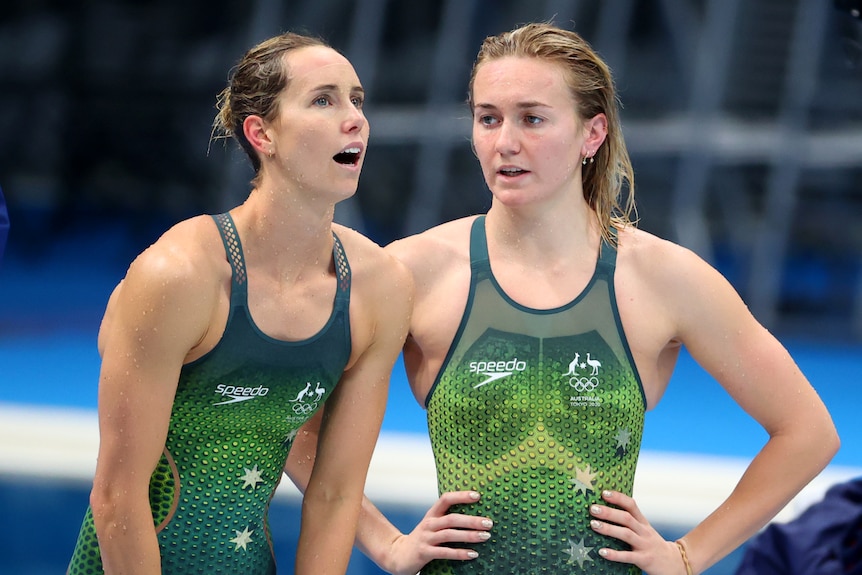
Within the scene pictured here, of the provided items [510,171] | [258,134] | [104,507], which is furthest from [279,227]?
[104,507]

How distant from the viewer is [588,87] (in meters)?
2.21

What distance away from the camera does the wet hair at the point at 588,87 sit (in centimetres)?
218

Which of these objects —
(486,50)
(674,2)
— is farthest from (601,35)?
(486,50)

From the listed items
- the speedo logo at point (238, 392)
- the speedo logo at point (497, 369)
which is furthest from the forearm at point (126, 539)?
the speedo logo at point (497, 369)

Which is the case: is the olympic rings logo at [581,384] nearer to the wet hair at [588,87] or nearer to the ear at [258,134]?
the wet hair at [588,87]

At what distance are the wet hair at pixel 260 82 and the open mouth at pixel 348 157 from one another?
0.14 m

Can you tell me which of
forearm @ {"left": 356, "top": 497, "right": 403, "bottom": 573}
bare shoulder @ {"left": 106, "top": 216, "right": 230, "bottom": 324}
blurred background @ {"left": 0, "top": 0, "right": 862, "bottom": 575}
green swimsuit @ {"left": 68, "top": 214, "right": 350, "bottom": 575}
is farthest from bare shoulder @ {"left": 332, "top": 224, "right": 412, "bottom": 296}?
blurred background @ {"left": 0, "top": 0, "right": 862, "bottom": 575}

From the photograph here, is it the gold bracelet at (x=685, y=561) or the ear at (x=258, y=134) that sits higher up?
the ear at (x=258, y=134)

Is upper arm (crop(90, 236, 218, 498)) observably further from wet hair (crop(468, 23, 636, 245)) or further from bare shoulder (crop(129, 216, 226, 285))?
wet hair (crop(468, 23, 636, 245))

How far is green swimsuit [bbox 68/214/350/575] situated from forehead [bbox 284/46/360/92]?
0.88 feet

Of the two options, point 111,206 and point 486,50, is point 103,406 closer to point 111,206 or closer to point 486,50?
point 486,50

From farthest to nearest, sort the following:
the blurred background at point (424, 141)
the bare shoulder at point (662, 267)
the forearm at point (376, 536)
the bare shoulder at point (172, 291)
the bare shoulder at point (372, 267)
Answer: the blurred background at point (424, 141) → the forearm at point (376, 536) → the bare shoulder at point (662, 267) → the bare shoulder at point (372, 267) → the bare shoulder at point (172, 291)

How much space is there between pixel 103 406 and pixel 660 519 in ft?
7.52

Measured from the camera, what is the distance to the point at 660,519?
3.77 m
